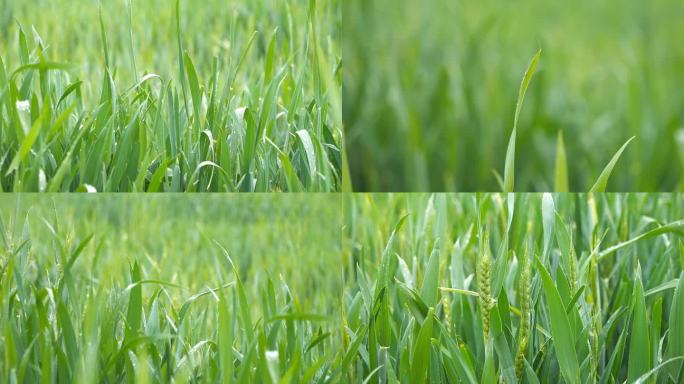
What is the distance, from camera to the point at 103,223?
0.85 meters

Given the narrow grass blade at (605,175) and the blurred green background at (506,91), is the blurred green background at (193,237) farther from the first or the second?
the narrow grass blade at (605,175)

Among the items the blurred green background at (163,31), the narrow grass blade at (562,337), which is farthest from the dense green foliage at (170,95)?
the narrow grass blade at (562,337)

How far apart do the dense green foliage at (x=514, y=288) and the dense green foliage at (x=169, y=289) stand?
45mm

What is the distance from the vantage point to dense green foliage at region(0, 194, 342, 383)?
0.81 m

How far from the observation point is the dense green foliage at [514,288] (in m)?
0.83

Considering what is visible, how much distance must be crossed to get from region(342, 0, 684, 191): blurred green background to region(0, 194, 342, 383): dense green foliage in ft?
0.35

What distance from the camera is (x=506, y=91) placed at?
899 millimetres

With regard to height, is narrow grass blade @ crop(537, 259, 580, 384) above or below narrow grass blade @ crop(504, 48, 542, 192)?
below

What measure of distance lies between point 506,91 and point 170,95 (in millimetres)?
350

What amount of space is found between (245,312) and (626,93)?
1.54 feet

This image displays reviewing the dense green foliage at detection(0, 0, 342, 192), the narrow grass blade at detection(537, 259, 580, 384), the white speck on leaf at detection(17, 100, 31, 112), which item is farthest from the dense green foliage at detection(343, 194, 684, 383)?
the white speck on leaf at detection(17, 100, 31, 112)

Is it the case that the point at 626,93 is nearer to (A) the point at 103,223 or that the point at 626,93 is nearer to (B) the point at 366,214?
(B) the point at 366,214

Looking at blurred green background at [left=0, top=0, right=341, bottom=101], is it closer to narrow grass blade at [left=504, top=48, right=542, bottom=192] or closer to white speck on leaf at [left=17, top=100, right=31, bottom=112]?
white speck on leaf at [left=17, top=100, right=31, bottom=112]

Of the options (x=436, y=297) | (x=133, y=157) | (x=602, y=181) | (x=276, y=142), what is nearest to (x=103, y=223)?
(x=133, y=157)
